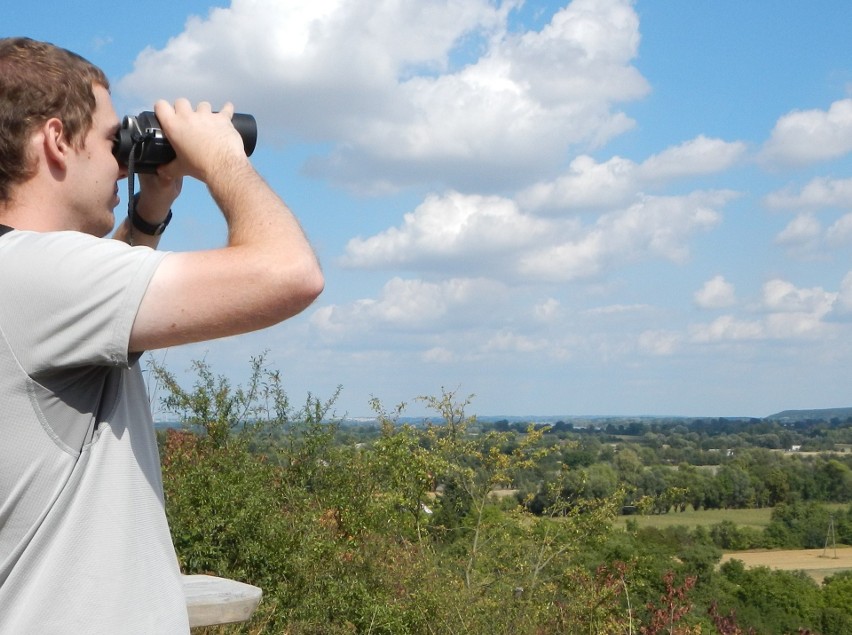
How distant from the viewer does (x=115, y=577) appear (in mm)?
1038

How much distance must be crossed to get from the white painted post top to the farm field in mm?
Result: 24015

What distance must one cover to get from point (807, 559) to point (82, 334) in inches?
1195

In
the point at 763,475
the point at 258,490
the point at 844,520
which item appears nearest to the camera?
the point at 258,490

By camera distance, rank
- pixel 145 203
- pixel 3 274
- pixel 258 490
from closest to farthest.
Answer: pixel 3 274
pixel 145 203
pixel 258 490

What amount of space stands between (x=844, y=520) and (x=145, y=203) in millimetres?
31935

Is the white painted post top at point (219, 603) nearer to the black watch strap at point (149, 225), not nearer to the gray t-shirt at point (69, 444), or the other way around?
the black watch strap at point (149, 225)

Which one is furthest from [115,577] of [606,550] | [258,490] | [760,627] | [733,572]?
[733,572]

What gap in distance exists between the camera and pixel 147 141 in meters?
1.23

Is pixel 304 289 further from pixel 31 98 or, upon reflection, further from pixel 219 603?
pixel 219 603

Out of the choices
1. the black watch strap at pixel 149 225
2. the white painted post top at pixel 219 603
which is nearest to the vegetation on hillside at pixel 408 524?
the white painted post top at pixel 219 603

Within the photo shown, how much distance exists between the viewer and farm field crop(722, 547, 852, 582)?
2544cm

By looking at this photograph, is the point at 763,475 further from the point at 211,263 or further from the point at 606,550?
the point at 211,263

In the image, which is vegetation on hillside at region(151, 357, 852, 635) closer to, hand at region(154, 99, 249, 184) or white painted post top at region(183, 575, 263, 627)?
white painted post top at region(183, 575, 263, 627)

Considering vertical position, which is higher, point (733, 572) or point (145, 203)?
point (145, 203)
